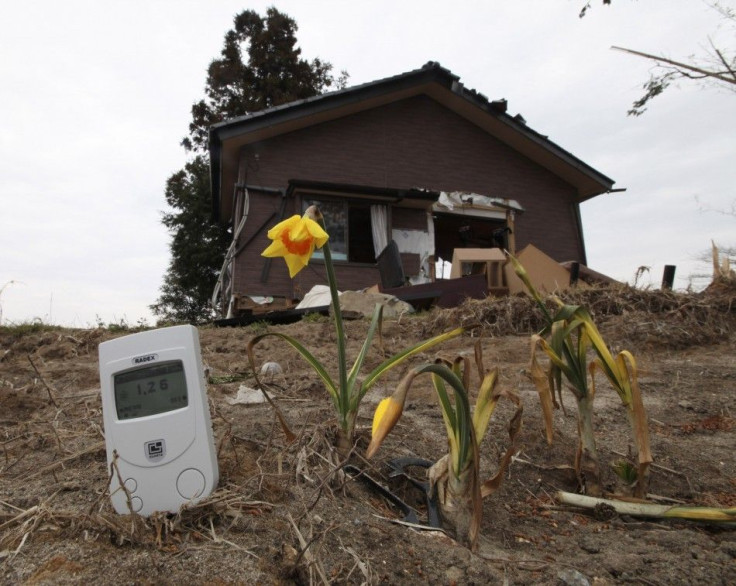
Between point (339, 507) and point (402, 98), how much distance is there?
12006mm

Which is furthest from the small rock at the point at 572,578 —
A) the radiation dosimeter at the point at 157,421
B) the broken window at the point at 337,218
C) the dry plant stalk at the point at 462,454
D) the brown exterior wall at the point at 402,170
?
the broken window at the point at 337,218

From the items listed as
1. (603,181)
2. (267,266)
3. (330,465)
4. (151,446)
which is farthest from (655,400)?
(603,181)

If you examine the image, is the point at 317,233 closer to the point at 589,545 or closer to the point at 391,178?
the point at 589,545

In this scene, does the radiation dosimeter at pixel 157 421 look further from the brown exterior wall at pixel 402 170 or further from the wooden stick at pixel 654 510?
the brown exterior wall at pixel 402 170

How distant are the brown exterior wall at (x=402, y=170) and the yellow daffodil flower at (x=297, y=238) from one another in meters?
8.60

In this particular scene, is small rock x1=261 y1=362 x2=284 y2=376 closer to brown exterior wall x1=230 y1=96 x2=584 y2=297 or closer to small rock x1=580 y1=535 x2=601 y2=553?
small rock x1=580 y1=535 x2=601 y2=553

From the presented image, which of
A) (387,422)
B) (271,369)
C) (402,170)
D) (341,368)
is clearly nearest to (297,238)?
(341,368)

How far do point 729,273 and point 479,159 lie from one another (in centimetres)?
865

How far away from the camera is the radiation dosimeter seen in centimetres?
124

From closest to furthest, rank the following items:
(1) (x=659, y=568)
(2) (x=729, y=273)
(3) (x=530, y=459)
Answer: (1) (x=659, y=568)
(3) (x=530, y=459)
(2) (x=729, y=273)

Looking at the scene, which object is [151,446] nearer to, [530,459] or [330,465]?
[330,465]

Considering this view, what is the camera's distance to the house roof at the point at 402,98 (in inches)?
397

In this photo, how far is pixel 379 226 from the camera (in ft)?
34.7

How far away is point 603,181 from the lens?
12703 mm
